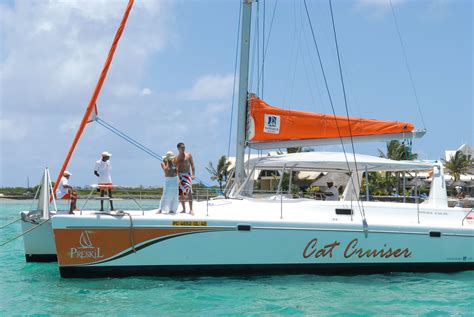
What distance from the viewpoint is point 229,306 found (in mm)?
8523

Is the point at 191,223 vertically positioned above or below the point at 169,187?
below

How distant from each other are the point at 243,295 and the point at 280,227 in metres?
1.46

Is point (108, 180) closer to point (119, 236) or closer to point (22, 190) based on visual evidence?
point (119, 236)

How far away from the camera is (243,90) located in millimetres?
12008

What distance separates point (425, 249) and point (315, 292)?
262 centimetres

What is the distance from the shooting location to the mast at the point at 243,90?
11.7m

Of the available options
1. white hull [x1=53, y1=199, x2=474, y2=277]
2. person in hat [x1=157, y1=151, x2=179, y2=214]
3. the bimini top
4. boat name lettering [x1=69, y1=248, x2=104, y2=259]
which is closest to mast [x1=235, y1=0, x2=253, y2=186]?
the bimini top

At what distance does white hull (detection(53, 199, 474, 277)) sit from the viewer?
31.7ft

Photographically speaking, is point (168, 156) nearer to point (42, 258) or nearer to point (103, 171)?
point (103, 171)

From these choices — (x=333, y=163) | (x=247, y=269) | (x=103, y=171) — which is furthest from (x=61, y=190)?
(x=333, y=163)

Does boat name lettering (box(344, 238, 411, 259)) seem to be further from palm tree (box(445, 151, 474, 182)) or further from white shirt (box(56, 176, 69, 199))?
palm tree (box(445, 151, 474, 182))

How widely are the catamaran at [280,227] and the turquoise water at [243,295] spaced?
0.23 meters

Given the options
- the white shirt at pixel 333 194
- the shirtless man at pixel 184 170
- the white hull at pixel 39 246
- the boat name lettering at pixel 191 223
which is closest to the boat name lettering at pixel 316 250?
the white shirt at pixel 333 194

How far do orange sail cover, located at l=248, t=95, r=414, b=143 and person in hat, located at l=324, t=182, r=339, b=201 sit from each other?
1.06m
